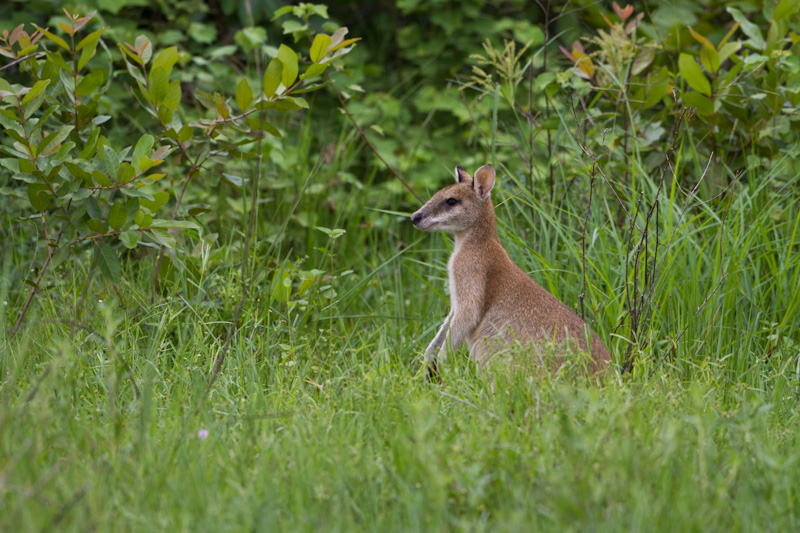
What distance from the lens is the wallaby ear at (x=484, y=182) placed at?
4603mm

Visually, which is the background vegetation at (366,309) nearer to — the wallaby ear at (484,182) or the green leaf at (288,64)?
the green leaf at (288,64)

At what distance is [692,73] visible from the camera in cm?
487

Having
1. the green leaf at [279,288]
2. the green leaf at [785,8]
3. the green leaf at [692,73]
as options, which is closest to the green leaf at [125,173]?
the green leaf at [279,288]

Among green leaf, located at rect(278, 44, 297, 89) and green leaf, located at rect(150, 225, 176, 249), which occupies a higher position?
green leaf, located at rect(278, 44, 297, 89)

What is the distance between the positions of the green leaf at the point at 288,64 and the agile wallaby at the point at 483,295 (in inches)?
38.5

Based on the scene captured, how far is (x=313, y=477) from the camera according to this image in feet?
8.71

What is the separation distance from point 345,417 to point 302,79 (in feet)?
5.94

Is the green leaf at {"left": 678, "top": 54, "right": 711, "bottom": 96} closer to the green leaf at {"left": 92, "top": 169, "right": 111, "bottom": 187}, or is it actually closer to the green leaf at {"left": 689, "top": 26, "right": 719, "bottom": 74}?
the green leaf at {"left": 689, "top": 26, "right": 719, "bottom": 74}

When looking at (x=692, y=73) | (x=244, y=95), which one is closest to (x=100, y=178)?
(x=244, y=95)

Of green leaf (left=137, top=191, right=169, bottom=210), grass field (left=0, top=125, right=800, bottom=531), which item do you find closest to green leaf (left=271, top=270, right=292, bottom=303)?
grass field (left=0, top=125, right=800, bottom=531)

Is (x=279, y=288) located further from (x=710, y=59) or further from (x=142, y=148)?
(x=710, y=59)

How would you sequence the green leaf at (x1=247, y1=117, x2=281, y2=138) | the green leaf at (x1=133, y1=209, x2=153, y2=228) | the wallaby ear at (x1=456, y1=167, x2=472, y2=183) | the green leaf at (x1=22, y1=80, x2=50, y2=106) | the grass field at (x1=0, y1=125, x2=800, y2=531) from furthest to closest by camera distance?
the wallaby ear at (x1=456, y1=167, x2=472, y2=183)
the green leaf at (x1=247, y1=117, x2=281, y2=138)
the green leaf at (x1=133, y1=209, x2=153, y2=228)
the green leaf at (x1=22, y1=80, x2=50, y2=106)
the grass field at (x1=0, y1=125, x2=800, y2=531)

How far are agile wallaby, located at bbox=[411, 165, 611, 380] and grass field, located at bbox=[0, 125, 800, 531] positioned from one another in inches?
7.9

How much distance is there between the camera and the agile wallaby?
13.2ft
